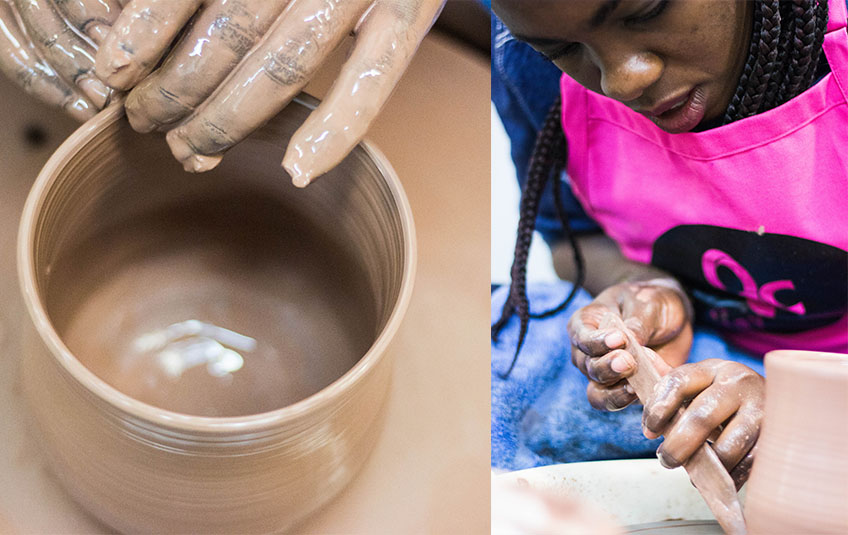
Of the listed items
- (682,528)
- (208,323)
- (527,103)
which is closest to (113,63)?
(208,323)

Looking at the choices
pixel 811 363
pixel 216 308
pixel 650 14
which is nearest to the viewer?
pixel 811 363

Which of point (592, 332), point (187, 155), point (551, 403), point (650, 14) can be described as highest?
point (650, 14)

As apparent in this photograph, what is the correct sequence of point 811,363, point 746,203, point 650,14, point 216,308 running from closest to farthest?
A: 1. point 811,363
2. point 650,14
3. point 746,203
4. point 216,308

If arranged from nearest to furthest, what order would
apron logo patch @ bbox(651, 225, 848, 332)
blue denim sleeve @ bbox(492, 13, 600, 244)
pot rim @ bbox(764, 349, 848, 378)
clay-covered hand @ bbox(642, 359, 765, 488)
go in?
pot rim @ bbox(764, 349, 848, 378) → clay-covered hand @ bbox(642, 359, 765, 488) → apron logo patch @ bbox(651, 225, 848, 332) → blue denim sleeve @ bbox(492, 13, 600, 244)

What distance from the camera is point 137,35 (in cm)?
53

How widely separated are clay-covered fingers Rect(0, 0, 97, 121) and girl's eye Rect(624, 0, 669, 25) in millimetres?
406

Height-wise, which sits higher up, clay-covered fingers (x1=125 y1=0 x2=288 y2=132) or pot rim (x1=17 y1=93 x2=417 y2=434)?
clay-covered fingers (x1=125 y1=0 x2=288 y2=132)

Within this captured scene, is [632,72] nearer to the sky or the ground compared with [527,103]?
nearer to the sky

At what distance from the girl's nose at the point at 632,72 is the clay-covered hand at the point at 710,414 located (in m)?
0.20

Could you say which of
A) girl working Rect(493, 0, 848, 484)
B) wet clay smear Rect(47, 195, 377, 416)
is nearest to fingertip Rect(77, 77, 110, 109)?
wet clay smear Rect(47, 195, 377, 416)

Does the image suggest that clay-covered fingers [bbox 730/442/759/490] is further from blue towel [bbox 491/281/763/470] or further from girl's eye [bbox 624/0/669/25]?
girl's eye [bbox 624/0/669/25]

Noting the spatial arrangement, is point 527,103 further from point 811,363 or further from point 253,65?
point 811,363

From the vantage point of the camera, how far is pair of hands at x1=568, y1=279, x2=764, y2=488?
0.50 m

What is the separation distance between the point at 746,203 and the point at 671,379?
19 centimetres
